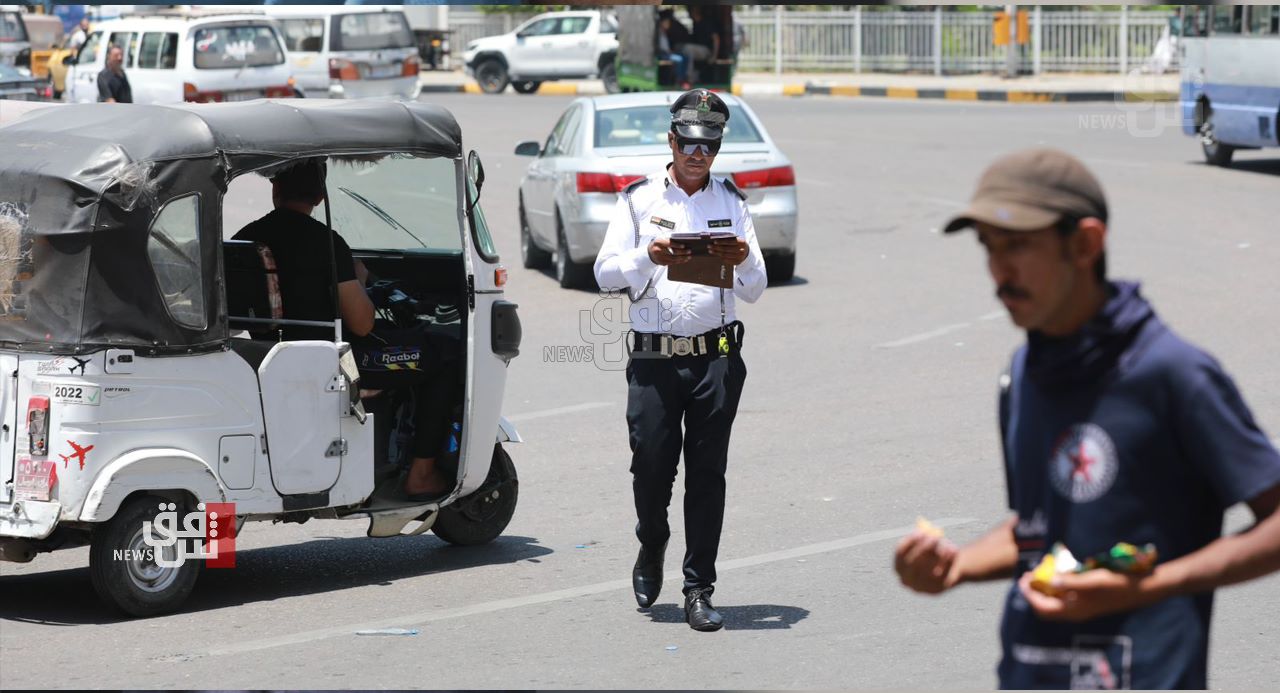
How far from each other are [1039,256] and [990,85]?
35094mm

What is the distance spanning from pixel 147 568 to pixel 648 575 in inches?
77.2

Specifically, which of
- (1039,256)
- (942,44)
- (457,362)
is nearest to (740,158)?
(457,362)

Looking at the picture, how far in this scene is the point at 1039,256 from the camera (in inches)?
124

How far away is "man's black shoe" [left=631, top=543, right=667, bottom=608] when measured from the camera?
6879 millimetres

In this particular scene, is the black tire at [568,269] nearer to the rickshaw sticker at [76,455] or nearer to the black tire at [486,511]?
the black tire at [486,511]

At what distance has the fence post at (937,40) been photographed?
3969 centimetres

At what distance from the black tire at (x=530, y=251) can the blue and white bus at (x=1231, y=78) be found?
32.6 ft

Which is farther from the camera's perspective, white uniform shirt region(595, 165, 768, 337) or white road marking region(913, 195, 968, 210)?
white road marking region(913, 195, 968, 210)

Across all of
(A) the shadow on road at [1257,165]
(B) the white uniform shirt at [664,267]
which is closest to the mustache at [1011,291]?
(B) the white uniform shirt at [664,267]

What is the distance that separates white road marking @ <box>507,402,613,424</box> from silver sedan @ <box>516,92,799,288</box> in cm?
397

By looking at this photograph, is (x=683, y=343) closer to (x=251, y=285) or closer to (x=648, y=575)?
(x=648, y=575)

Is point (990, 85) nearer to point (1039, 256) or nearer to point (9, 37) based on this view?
point (9, 37)

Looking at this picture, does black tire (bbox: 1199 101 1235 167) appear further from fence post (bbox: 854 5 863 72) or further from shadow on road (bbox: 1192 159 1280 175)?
fence post (bbox: 854 5 863 72)

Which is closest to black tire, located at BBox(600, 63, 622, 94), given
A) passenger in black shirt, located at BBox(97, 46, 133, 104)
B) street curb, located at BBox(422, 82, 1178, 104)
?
street curb, located at BBox(422, 82, 1178, 104)
